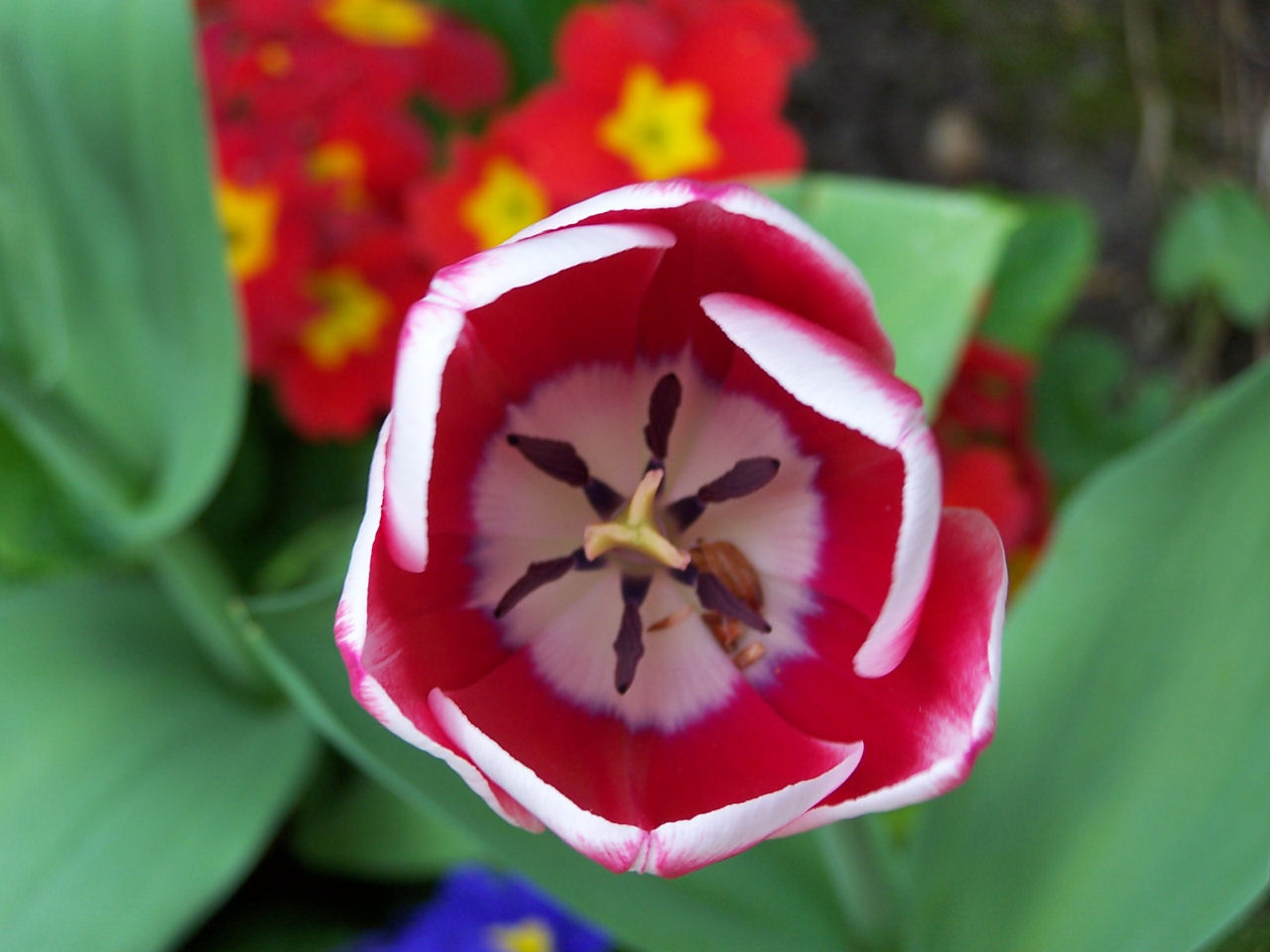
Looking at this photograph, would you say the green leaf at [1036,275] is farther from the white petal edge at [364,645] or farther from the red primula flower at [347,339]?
the white petal edge at [364,645]

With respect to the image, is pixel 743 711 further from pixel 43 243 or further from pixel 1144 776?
pixel 43 243

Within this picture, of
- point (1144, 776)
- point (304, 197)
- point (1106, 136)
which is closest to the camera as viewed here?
point (1144, 776)

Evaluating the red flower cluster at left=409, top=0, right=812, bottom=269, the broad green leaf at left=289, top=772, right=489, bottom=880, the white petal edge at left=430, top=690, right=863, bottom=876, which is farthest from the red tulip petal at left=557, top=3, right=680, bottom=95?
the white petal edge at left=430, top=690, right=863, bottom=876

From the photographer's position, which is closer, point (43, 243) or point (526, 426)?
point (526, 426)

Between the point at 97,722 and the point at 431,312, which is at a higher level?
the point at 431,312

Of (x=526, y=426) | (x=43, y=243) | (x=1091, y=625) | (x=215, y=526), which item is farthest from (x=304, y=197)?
(x=1091, y=625)

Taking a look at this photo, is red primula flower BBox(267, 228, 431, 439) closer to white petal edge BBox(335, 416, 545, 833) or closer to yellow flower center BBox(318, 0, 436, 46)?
yellow flower center BBox(318, 0, 436, 46)
